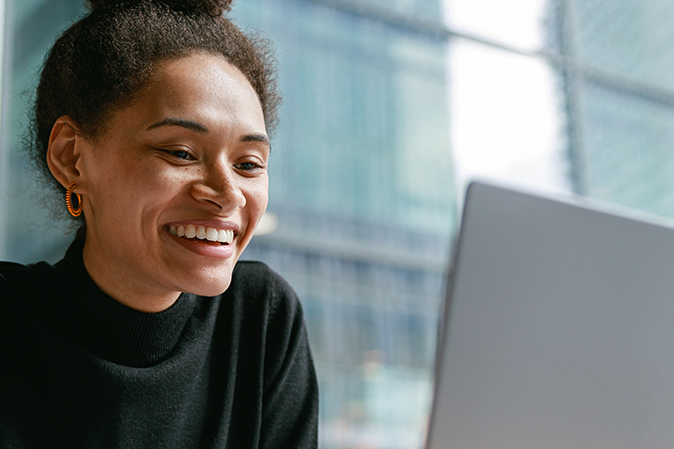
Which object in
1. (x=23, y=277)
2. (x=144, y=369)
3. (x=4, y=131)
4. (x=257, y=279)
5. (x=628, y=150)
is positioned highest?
(x=628, y=150)

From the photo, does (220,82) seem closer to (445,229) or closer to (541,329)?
(541,329)

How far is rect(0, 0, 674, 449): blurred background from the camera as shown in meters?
3.05

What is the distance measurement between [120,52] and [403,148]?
98.3 inches

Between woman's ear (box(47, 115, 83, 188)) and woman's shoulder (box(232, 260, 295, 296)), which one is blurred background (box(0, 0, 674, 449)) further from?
woman's ear (box(47, 115, 83, 188))

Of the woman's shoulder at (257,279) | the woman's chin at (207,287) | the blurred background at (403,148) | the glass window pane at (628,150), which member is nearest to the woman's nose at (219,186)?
the woman's chin at (207,287)

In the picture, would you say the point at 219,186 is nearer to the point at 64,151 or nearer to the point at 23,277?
the point at 64,151

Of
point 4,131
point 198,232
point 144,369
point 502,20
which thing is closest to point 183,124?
point 198,232

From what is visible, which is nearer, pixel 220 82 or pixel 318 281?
pixel 220 82

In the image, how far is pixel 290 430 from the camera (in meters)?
1.11

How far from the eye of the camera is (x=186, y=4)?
1000 millimetres

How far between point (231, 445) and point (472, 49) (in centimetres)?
290

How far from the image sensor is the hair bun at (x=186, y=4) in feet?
3.22

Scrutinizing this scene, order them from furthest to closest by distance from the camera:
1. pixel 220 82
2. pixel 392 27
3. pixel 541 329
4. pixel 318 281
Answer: pixel 392 27 < pixel 318 281 < pixel 220 82 < pixel 541 329

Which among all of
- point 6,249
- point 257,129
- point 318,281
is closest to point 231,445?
point 257,129
